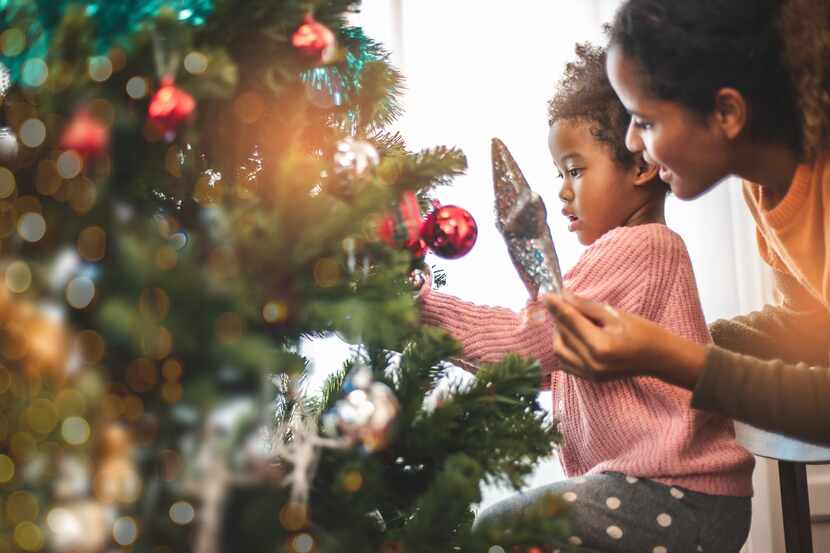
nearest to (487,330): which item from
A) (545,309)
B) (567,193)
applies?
(545,309)

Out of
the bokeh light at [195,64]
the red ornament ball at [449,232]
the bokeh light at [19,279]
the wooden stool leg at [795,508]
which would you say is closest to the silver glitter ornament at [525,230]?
the red ornament ball at [449,232]

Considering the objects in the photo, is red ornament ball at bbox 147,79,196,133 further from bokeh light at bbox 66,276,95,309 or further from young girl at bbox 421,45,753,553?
young girl at bbox 421,45,753,553

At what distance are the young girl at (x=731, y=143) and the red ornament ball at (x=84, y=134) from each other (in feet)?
1.42

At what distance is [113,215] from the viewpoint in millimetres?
486

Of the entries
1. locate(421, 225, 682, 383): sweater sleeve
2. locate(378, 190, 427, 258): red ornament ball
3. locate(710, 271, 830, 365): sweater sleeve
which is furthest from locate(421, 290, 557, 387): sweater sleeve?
locate(710, 271, 830, 365): sweater sleeve

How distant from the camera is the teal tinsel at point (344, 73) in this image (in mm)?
768

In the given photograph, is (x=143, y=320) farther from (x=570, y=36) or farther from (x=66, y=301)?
(x=570, y=36)

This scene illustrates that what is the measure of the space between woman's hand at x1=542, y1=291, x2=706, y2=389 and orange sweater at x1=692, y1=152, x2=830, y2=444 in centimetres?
3

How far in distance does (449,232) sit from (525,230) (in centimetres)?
8

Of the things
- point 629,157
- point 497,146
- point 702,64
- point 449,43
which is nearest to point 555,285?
point 497,146

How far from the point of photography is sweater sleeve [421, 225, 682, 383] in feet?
3.14

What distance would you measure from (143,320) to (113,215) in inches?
3.3

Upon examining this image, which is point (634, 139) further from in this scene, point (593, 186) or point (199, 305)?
point (199, 305)

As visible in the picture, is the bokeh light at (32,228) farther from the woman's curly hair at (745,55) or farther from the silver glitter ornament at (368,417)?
the woman's curly hair at (745,55)
